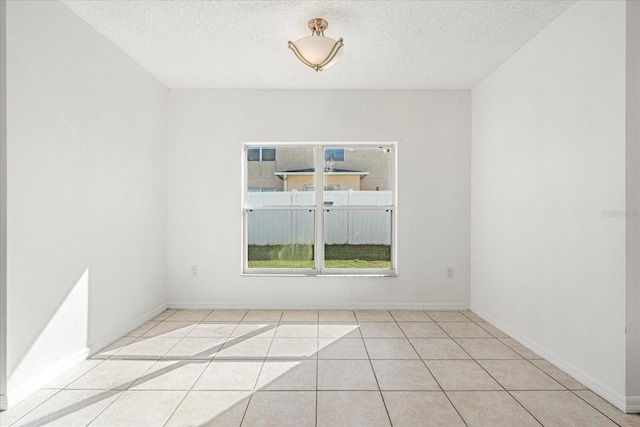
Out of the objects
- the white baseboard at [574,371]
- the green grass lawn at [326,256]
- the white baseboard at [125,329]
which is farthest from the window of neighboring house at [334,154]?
the white baseboard at [125,329]

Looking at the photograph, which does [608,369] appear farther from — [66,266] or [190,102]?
[190,102]

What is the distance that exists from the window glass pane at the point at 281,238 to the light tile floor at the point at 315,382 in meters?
0.95

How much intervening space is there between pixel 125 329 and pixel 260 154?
7.45 ft

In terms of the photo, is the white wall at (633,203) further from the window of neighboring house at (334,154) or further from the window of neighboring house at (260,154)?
the window of neighboring house at (260,154)

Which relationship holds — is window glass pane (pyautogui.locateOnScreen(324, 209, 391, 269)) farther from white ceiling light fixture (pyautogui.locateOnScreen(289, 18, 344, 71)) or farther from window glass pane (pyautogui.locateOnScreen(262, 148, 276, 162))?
white ceiling light fixture (pyautogui.locateOnScreen(289, 18, 344, 71))

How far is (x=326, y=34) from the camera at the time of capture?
2.92m

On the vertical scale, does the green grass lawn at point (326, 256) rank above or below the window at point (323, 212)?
below

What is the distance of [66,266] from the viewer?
8.38 ft

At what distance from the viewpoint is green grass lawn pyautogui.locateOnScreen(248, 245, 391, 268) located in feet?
14.2

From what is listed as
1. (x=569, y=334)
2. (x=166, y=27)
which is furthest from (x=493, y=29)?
(x=166, y=27)

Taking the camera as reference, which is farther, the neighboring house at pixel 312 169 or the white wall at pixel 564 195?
the neighboring house at pixel 312 169

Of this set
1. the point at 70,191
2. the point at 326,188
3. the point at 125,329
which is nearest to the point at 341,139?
the point at 326,188

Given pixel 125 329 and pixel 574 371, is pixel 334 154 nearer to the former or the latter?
pixel 125 329

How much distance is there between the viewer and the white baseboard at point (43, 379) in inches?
82.6
